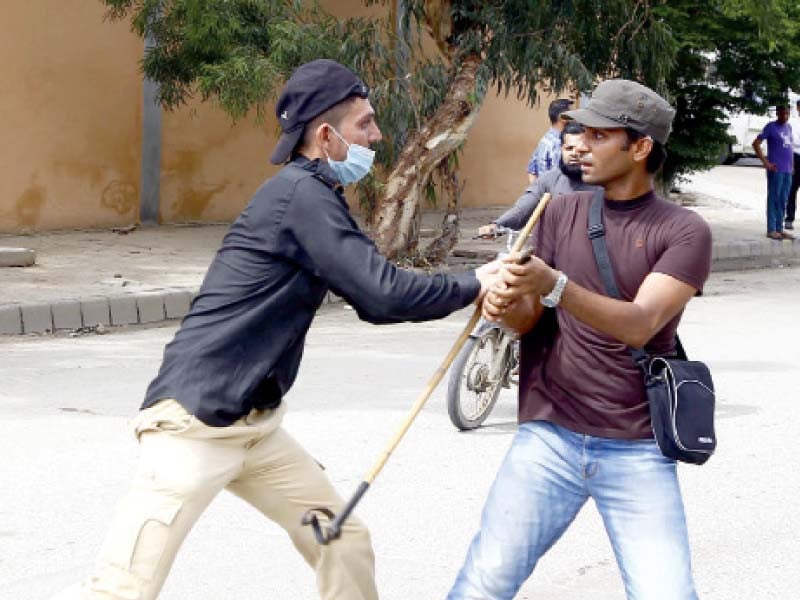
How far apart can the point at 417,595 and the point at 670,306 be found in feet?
6.60

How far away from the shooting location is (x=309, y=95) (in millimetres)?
3914

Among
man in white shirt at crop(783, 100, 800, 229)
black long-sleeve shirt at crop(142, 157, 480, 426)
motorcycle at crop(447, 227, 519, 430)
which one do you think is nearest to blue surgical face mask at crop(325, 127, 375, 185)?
black long-sleeve shirt at crop(142, 157, 480, 426)

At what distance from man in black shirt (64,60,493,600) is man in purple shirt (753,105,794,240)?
595 inches

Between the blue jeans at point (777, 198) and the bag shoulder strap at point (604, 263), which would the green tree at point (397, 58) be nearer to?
the blue jeans at point (777, 198)

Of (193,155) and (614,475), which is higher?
(614,475)

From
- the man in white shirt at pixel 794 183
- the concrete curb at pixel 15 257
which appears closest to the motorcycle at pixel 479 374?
the concrete curb at pixel 15 257

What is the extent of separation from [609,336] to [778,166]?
15131 millimetres

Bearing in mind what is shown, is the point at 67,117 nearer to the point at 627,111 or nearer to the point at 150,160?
the point at 150,160

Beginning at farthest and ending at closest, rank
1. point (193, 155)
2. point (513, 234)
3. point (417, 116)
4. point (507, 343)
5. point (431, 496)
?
point (193, 155) < point (417, 116) < point (507, 343) < point (513, 234) < point (431, 496)

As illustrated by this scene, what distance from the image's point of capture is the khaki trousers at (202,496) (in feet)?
12.1

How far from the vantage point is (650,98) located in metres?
3.95

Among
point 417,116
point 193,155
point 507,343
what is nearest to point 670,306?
point 507,343

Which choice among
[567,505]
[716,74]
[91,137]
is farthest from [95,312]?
[716,74]

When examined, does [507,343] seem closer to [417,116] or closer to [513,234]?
[513,234]
